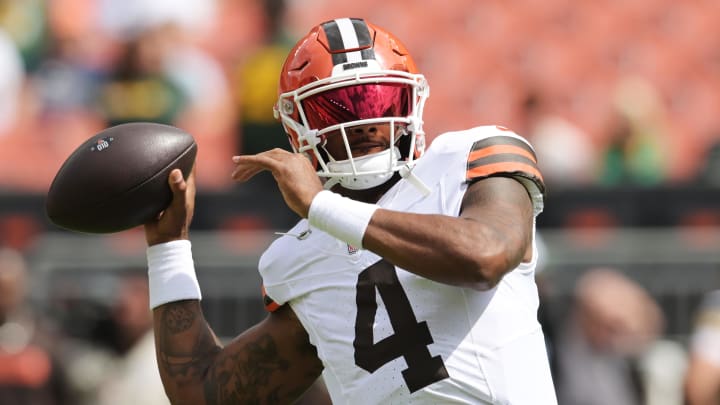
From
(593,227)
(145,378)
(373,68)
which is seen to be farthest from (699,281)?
(373,68)

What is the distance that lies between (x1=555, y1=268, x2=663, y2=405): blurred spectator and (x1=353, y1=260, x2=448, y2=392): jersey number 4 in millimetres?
3207

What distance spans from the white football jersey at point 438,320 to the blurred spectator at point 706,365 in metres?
2.88

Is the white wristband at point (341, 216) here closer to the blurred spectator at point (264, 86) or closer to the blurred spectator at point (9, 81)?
the blurred spectator at point (264, 86)

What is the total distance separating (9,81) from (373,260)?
20.3 feet

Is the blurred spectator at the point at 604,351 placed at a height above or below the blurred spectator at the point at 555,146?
below

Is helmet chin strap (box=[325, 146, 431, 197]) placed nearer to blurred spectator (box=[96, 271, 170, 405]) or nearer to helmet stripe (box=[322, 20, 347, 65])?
helmet stripe (box=[322, 20, 347, 65])

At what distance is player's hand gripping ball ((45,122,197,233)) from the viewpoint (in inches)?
122

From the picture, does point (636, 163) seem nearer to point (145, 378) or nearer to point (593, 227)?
point (593, 227)

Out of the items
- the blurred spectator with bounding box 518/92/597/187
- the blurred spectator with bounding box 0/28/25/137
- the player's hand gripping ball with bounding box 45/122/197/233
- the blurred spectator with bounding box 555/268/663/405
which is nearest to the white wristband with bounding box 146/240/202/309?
the player's hand gripping ball with bounding box 45/122/197/233

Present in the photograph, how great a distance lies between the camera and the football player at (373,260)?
2674mm

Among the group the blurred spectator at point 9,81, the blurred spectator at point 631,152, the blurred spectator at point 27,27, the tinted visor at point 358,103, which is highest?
the tinted visor at point 358,103

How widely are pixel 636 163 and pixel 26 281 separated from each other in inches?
139

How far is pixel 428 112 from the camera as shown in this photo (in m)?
9.29

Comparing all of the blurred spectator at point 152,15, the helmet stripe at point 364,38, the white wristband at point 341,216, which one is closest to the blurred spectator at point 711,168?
the blurred spectator at point 152,15
